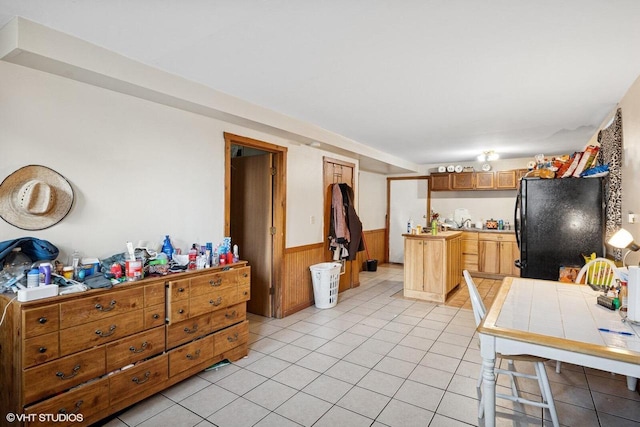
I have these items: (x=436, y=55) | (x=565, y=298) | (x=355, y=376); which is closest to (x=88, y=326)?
(x=355, y=376)

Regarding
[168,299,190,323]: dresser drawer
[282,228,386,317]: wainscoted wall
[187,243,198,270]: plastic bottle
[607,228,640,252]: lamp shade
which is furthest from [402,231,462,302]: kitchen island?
[168,299,190,323]: dresser drawer

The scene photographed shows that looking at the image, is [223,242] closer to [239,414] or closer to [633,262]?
[239,414]

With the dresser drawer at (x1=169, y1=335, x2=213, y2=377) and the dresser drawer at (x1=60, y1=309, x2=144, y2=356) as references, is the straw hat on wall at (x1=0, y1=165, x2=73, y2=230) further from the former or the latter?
the dresser drawer at (x1=169, y1=335, x2=213, y2=377)

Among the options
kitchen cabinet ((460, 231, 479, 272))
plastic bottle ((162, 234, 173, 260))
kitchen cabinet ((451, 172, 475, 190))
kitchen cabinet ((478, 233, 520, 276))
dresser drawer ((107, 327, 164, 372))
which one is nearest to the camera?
dresser drawer ((107, 327, 164, 372))

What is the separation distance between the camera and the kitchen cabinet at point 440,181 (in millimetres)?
6684

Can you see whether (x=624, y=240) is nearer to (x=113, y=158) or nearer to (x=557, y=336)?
(x=557, y=336)

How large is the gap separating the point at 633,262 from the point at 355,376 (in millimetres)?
2400

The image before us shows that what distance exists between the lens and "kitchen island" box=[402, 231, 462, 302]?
447cm

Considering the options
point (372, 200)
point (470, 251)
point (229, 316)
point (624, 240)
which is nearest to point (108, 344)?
point (229, 316)

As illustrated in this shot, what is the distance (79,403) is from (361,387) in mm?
1760

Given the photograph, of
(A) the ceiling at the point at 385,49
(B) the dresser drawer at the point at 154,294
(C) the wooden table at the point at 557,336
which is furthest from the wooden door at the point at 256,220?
(C) the wooden table at the point at 557,336

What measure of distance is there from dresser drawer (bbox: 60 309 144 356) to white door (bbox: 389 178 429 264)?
6213mm

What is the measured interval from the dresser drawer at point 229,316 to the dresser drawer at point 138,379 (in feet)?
1.49

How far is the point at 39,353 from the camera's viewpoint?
163 centimetres
